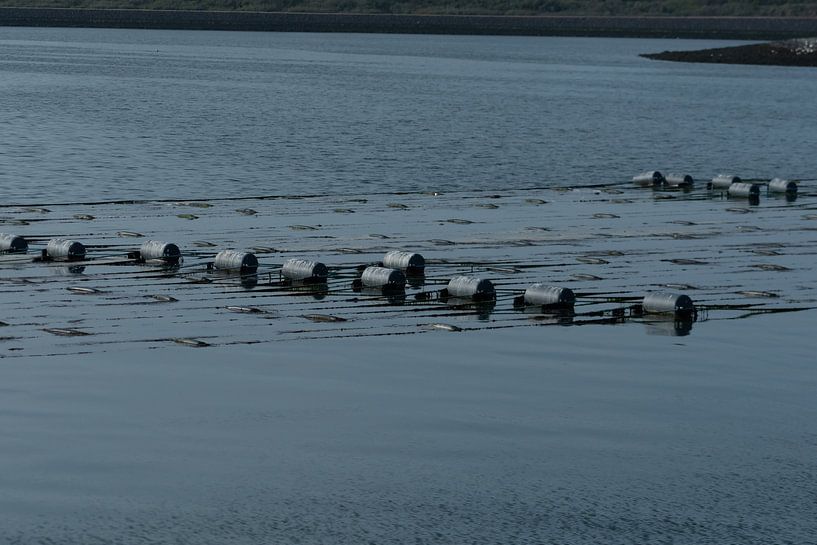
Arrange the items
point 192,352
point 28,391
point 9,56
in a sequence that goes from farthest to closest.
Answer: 1. point 9,56
2. point 192,352
3. point 28,391

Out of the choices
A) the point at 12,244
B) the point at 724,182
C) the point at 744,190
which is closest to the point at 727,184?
the point at 724,182

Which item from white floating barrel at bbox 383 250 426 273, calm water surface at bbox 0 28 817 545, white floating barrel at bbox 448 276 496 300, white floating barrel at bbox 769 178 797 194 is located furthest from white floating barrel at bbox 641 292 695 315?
white floating barrel at bbox 769 178 797 194

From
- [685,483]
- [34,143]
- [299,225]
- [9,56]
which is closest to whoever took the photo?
[685,483]

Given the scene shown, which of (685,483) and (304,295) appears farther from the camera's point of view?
(304,295)

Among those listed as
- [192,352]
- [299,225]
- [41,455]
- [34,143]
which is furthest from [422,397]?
[34,143]

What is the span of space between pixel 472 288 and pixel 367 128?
209 feet

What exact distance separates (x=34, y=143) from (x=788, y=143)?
44.3m

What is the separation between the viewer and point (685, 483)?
2178 cm

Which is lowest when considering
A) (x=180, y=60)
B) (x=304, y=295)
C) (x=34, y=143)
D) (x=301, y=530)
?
(x=301, y=530)

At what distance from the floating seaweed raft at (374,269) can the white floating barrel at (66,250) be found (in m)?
0.08

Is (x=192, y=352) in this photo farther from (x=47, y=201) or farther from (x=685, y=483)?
(x=47, y=201)

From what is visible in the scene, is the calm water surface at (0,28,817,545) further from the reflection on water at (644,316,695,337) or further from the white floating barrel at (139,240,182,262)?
the white floating barrel at (139,240,182,262)

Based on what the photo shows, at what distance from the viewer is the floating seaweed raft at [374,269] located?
31.6m

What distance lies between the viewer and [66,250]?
1508 inches
